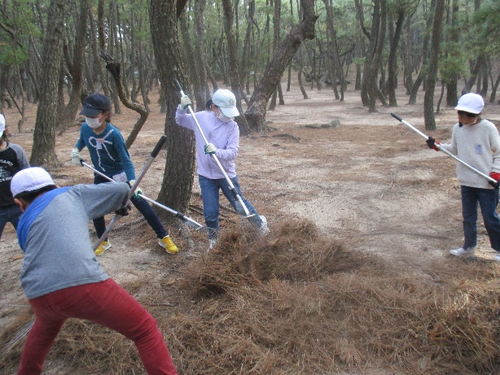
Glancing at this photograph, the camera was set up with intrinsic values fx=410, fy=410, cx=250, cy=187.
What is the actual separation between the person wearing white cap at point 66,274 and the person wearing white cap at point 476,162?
10.5 ft

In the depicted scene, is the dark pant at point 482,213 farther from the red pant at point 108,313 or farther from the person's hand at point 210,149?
the red pant at point 108,313

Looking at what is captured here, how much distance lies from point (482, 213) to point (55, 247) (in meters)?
3.67

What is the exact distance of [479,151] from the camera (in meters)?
3.87

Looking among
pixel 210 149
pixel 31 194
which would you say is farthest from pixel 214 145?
pixel 31 194

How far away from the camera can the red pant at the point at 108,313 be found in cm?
202

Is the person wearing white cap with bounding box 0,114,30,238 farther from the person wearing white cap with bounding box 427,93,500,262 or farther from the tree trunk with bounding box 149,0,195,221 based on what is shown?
the person wearing white cap with bounding box 427,93,500,262

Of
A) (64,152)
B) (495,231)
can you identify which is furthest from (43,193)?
(64,152)

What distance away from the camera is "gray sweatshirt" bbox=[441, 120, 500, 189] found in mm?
3783

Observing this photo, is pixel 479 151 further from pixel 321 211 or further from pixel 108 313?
pixel 108 313

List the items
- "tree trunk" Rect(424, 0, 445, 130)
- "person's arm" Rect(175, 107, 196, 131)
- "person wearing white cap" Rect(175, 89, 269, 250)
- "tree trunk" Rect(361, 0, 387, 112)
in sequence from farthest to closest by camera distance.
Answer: "tree trunk" Rect(361, 0, 387, 112) < "tree trunk" Rect(424, 0, 445, 130) < "person's arm" Rect(175, 107, 196, 131) < "person wearing white cap" Rect(175, 89, 269, 250)

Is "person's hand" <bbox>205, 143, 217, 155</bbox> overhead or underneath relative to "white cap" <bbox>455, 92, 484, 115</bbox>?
underneath

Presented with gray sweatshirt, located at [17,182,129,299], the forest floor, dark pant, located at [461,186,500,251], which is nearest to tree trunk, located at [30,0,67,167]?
the forest floor

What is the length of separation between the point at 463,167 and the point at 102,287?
343 cm

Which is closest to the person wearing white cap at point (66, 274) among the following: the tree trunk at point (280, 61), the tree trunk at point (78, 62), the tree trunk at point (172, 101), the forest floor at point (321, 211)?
the forest floor at point (321, 211)
